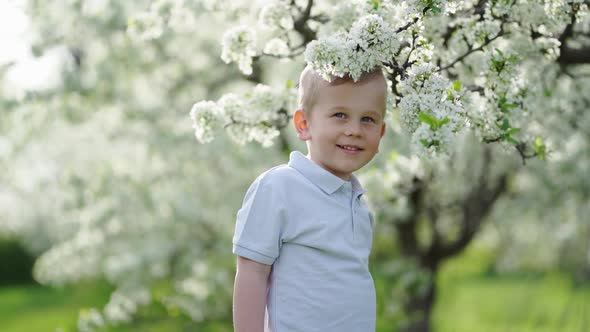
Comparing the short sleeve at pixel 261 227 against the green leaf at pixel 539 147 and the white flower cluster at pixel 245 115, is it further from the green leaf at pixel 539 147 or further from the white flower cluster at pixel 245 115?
the green leaf at pixel 539 147

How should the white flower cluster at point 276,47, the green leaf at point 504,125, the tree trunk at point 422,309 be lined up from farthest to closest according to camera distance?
the tree trunk at point 422,309
the white flower cluster at point 276,47
the green leaf at point 504,125

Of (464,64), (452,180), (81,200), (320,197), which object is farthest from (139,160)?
(320,197)

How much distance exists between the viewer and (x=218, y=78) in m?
8.03

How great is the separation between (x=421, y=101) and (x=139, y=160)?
6176 millimetres

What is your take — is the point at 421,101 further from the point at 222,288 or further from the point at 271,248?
the point at 222,288

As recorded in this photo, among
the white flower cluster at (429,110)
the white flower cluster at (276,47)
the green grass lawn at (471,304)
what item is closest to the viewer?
the white flower cluster at (429,110)

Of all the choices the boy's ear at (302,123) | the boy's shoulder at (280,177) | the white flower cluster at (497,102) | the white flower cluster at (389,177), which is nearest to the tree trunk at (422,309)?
the white flower cluster at (389,177)

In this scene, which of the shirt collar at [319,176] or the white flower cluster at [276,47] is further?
the white flower cluster at [276,47]

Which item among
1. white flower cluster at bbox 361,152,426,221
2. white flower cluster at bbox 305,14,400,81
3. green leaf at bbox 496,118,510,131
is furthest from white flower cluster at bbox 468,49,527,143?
white flower cluster at bbox 361,152,426,221

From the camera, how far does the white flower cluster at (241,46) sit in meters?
3.04

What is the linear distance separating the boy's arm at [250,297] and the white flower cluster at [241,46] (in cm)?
107

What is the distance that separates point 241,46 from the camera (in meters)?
3.06

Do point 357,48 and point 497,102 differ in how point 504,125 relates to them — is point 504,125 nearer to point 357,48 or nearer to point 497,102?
point 497,102

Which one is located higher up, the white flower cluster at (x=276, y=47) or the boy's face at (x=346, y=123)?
the white flower cluster at (x=276, y=47)
